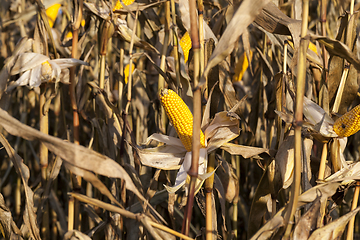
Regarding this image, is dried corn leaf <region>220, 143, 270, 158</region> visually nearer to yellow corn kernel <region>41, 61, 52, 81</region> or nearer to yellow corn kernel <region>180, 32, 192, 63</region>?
yellow corn kernel <region>180, 32, 192, 63</region>

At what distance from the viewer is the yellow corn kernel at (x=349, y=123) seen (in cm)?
84

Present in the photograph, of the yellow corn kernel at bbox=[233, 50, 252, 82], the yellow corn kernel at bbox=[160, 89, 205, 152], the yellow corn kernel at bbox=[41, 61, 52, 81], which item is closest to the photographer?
the yellow corn kernel at bbox=[160, 89, 205, 152]

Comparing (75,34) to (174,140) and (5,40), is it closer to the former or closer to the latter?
(174,140)

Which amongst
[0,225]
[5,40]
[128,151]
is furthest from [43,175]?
[5,40]

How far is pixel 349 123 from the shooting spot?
2.84 ft

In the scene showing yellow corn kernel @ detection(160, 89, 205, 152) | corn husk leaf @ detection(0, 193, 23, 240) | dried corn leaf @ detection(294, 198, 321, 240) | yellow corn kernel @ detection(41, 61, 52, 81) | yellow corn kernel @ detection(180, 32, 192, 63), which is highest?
yellow corn kernel @ detection(180, 32, 192, 63)

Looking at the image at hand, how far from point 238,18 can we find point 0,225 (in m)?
1.11

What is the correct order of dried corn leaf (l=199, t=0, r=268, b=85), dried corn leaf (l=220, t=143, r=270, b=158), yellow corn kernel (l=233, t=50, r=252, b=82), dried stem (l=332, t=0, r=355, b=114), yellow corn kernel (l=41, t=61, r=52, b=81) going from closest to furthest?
dried corn leaf (l=199, t=0, r=268, b=85) → dried corn leaf (l=220, t=143, r=270, b=158) → dried stem (l=332, t=0, r=355, b=114) → yellow corn kernel (l=41, t=61, r=52, b=81) → yellow corn kernel (l=233, t=50, r=252, b=82)

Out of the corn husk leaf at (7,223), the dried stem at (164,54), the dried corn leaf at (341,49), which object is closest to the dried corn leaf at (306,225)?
the dried corn leaf at (341,49)

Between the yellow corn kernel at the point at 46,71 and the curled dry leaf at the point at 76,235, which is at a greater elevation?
the yellow corn kernel at the point at 46,71

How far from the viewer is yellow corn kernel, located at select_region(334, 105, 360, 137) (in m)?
0.84

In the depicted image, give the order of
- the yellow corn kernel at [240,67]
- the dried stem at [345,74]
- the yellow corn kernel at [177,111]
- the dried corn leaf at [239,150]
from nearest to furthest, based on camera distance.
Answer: the yellow corn kernel at [177,111] → the dried corn leaf at [239,150] → the dried stem at [345,74] → the yellow corn kernel at [240,67]

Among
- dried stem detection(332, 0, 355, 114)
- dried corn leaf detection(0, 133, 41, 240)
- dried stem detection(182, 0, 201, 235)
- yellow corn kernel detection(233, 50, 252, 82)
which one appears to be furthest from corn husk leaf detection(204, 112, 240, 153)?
yellow corn kernel detection(233, 50, 252, 82)

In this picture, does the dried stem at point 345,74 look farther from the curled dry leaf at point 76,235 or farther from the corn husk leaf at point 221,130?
the curled dry leaf at point 76,235
